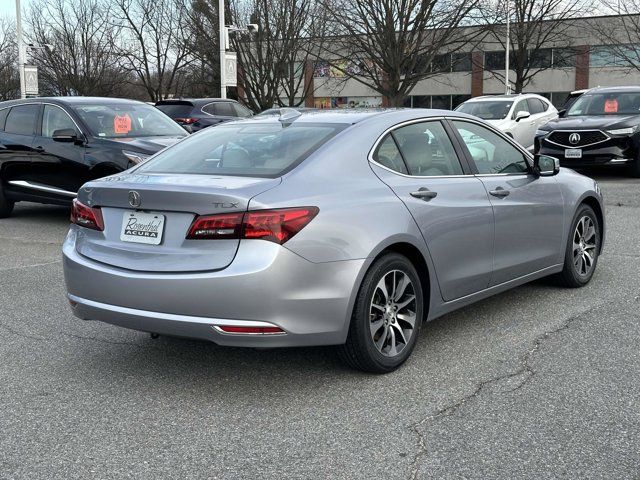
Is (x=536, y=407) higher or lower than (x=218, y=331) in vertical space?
lower

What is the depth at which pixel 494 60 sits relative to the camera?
49.4 metres

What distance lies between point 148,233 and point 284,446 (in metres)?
1.31

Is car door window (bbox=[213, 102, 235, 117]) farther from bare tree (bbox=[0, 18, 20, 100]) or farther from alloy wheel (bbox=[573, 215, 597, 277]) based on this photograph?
bare tree (bbox=[0, 18, 20, 100])

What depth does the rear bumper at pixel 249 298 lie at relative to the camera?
11.6 ft

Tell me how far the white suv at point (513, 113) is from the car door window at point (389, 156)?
1261 cm

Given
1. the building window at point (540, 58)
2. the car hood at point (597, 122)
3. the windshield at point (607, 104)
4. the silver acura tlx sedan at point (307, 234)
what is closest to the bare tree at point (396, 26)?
the windshield at point (607, 104)

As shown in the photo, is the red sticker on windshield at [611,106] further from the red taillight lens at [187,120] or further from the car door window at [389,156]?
the car door window at [389,156]

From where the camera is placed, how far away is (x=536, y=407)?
362 centimetres

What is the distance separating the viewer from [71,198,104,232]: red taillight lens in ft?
13.4

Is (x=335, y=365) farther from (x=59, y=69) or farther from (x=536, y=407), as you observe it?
(x=59, y=69)

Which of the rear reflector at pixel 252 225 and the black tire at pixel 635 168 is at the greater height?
the rear reflector at pixel 252 225

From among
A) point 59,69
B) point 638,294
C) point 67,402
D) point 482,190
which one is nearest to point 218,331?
point 67,402

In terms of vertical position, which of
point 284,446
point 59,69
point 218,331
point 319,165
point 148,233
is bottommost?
point 284,446

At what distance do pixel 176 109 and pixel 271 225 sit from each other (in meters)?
14.8
